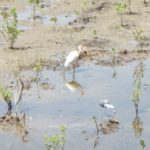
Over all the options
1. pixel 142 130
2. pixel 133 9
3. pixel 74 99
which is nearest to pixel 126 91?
pixel 74 99

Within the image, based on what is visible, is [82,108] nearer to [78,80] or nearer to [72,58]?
[78,80]

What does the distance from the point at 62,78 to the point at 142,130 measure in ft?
8.16

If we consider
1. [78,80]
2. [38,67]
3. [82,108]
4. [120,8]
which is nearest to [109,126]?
[82,108]

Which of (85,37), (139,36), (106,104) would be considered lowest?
(106,104)

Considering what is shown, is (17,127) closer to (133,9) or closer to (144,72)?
(144,72)

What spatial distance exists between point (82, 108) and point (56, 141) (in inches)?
77.5

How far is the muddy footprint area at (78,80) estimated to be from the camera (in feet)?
26.2

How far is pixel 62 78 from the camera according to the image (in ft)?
33.5

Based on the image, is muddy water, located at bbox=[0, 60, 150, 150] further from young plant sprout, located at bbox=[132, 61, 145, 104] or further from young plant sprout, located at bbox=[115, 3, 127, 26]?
young plant sprout, located at bbox=[115, 3, 127, 26]

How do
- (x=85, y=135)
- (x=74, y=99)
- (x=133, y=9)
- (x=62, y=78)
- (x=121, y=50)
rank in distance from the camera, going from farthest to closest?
(x=133, y=9)
(x=121, y=50)
(x=62, y=78)
(x=74, y=99)
(x=85, y=135)

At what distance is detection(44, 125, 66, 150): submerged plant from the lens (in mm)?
6918

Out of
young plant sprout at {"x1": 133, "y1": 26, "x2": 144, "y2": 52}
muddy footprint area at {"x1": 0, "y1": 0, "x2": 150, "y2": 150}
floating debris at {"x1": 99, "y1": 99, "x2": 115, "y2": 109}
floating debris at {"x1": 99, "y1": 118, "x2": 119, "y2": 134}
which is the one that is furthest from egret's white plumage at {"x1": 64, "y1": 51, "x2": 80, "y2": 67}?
floating debris at {"x1": 99, "y1": 118, "x2": 119, "y2": 134}

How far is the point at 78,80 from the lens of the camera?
33.0 feet

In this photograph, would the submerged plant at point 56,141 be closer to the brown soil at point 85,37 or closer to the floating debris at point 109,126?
the floating debris at point 109,126
